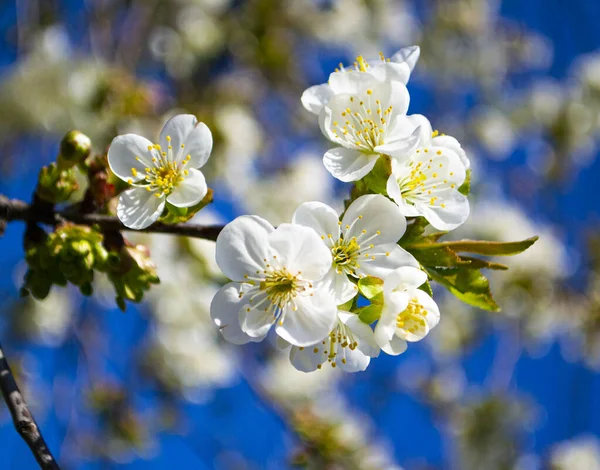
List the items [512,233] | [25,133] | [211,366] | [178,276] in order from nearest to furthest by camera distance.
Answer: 1. [178,276]
2. [25,133]
3. [211,366]
4. [512,233]

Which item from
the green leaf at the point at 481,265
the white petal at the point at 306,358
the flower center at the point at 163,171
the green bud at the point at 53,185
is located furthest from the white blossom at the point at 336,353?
the green bud at the point at 53,185

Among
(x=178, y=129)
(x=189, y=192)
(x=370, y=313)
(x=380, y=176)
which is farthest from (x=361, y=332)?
(x=178, y=129)

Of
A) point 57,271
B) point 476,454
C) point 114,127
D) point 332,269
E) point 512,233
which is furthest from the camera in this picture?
point 512,233

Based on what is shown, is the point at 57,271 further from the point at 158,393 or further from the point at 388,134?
the point at 158,393

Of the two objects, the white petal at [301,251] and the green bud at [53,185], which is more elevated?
the white petal at [301,251]

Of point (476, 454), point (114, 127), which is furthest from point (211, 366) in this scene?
point (476, 454)

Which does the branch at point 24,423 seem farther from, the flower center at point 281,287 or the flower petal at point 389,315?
the flower petal at point 389,315

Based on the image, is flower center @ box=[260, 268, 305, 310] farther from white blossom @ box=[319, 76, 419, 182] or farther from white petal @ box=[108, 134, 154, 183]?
white petal @ box=[108, 134, 154, 183]

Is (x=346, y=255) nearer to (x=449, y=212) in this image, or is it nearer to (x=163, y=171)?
(x=449, y=212)
